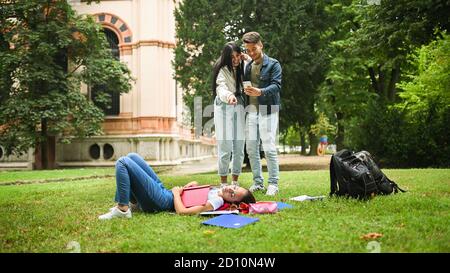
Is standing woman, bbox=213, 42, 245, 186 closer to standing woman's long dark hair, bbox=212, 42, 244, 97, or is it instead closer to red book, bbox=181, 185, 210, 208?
standing woman's long dark hair, bbox=212, 42, 244, 97

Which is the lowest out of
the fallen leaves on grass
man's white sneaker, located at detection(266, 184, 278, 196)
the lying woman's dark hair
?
man's white sneaker, located at detection(266, 184, 278, 196)

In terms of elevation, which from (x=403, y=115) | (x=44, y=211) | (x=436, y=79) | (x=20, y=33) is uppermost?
(x=20, y=33)

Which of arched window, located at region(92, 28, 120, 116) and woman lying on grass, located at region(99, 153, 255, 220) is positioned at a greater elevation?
arched window, located at region(92, 28, 120, 116)

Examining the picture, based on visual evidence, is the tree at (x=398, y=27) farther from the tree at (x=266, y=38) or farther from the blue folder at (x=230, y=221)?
the blue folder at (x=230, y=221)

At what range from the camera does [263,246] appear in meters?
3.60

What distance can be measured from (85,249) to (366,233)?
2.49 m

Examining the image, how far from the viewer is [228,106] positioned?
6734mm

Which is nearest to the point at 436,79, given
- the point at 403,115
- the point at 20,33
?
the point at 403,115

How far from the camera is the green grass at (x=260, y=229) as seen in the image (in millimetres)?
3643

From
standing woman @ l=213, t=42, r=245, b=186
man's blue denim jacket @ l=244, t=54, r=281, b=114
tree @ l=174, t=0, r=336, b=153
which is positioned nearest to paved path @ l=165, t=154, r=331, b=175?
tree @ l=174, t=0, r=336, b=153

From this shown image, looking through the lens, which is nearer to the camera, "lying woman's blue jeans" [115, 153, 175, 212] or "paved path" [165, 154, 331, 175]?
"lying woman's blue jeans" [115, 153, 175, 212]

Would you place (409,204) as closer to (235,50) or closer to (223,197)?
(223,197)

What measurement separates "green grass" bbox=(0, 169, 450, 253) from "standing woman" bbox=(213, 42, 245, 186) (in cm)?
116

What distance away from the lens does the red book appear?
5.15 metres
